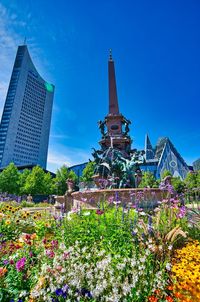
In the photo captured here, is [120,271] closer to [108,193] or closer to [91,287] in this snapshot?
[91,287]

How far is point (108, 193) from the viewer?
8133 mm

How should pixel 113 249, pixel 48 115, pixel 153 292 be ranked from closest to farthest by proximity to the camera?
pixel 153 292 < pixel 113 249 < pixel 48 115

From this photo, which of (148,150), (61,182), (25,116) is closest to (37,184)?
(61,182)

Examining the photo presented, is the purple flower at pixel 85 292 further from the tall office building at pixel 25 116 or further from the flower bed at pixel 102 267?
the tall office building at pixel 25 116

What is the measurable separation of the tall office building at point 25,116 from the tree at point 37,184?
67.2 meters

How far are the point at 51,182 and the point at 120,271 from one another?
43.4 m

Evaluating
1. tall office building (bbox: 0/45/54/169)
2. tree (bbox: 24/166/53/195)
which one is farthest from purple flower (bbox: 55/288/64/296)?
tall office building (bbox: 0/45/54/169)

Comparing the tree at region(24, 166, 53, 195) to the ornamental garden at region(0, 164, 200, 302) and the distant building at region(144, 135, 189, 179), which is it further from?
the distant building at region(144, 135, 189, 179)

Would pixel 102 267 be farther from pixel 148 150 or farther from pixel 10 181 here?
pixel 148 150

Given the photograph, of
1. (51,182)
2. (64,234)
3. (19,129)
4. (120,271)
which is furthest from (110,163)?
(19,129)

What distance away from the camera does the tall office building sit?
104m

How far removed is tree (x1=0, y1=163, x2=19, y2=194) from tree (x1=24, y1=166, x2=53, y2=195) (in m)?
2.35

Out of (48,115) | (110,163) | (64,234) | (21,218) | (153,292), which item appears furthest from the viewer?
(48,115)

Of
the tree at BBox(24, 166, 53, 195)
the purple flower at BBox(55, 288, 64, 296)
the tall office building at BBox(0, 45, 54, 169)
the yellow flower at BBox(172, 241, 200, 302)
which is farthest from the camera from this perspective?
the tall office building at BBox(0, 45, 54, 169)
